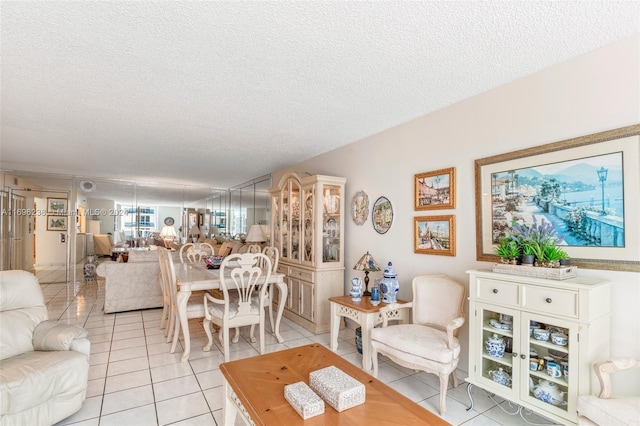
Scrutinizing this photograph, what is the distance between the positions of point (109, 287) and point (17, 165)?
3.83 meters

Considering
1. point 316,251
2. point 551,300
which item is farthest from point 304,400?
point 316,251

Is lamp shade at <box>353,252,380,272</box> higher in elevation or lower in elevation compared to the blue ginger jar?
higher

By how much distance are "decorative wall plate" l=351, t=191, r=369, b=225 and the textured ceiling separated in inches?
31.2

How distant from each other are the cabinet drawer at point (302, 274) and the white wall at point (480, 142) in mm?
511

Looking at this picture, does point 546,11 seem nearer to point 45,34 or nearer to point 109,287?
point 45,34

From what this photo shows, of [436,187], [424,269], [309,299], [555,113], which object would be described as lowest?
[309,299]

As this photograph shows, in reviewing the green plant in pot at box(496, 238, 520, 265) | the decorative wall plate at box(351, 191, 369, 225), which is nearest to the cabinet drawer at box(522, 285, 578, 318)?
the green plant in pot at box(496, 238, 520, 265)

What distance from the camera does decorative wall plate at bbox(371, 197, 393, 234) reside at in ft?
11.7

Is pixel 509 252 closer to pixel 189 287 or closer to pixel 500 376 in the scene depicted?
pixel 500 376

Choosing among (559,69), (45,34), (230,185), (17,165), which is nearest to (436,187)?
(559,69)

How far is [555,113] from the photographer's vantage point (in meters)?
2.21

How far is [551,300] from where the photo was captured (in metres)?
1.87

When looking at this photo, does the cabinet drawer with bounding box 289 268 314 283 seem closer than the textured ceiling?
No

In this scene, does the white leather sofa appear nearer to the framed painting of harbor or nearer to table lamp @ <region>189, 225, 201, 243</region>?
the framed painting of harbor
